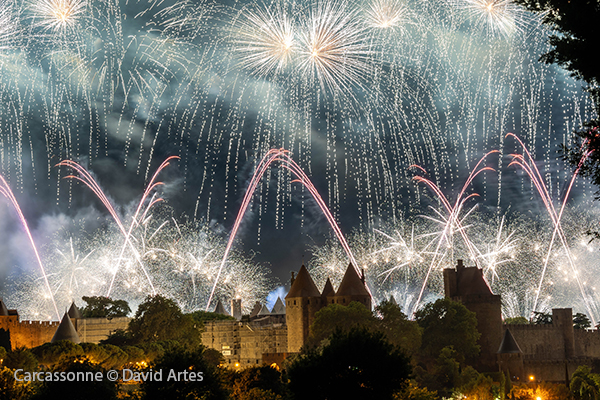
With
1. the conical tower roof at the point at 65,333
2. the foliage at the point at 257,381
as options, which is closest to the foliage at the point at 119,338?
the conical tower roof at the point at 65,333

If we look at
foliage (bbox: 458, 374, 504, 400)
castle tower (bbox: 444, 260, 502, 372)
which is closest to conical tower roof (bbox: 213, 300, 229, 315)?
castle tower (bbox: 444, 260, 502, 372)

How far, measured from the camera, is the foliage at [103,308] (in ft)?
239

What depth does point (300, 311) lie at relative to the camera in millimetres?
65562

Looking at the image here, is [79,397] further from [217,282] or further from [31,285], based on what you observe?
[31,285]

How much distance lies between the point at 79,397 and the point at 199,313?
50554 millimetres

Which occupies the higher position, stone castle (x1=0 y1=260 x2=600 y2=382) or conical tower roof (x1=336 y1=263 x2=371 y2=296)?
conical tower roof (x1=336 y1=263 x2=371 y2=296)

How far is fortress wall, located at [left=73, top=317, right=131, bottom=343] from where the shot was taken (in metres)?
68.8

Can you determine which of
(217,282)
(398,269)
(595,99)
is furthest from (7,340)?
(595,99)

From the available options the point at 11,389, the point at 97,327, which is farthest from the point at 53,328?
the point at 11,389

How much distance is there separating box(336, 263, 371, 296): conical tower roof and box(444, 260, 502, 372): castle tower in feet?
27.7

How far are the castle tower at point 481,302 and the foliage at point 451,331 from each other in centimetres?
204

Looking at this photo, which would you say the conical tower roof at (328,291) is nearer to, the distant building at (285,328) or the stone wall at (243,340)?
→ the distant building at (285,328)

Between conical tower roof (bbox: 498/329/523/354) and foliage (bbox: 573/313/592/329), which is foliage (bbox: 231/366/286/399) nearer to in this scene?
conical tower roof (bbox: 498/329/523/354)

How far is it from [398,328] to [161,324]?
68.2ft
